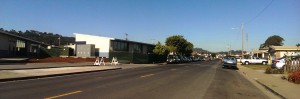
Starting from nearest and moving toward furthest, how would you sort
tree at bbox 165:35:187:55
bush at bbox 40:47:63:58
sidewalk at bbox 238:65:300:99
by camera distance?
sidewalk at bbox 238:65:300:99 → bush at bbox 40:47:63:58 → tree at bbox 165:35:187:55

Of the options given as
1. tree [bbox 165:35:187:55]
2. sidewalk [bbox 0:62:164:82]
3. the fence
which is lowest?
sidewalk [bbox 0:62:164:82]

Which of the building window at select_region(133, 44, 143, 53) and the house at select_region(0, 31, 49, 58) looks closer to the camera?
the house at select_region(0, 31, 49, 58)

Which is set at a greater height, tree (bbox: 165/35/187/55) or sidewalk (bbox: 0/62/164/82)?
tree (bbox: 165/35/187/55)

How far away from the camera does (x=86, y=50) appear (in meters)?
71.4

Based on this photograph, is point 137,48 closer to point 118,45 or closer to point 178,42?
point 118,45

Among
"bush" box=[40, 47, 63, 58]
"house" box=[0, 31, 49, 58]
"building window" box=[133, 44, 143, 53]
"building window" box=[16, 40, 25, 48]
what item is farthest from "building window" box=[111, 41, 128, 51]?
"building window" box=[16, 40, 25, 48]

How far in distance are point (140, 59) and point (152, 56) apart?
7320mm

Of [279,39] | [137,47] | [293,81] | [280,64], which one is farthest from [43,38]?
[293,81]

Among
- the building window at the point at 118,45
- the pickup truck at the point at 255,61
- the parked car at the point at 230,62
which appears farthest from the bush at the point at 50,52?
the parked car at the point at 230,62

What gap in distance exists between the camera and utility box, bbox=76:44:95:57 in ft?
232

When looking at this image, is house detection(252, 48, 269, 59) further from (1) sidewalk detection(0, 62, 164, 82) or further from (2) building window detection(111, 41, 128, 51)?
(1) sidewalk detection(0, 62, 164, 82)

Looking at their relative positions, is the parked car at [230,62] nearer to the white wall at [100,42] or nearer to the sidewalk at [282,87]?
the sidewalk at [282,87]

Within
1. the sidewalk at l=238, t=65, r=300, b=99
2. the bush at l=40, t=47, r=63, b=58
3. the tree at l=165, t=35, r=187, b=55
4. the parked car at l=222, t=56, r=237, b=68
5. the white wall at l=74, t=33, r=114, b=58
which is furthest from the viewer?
the tree at l=165, t=35, r=187, b=55

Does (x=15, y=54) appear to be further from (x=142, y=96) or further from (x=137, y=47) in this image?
(x=142, y=96)
